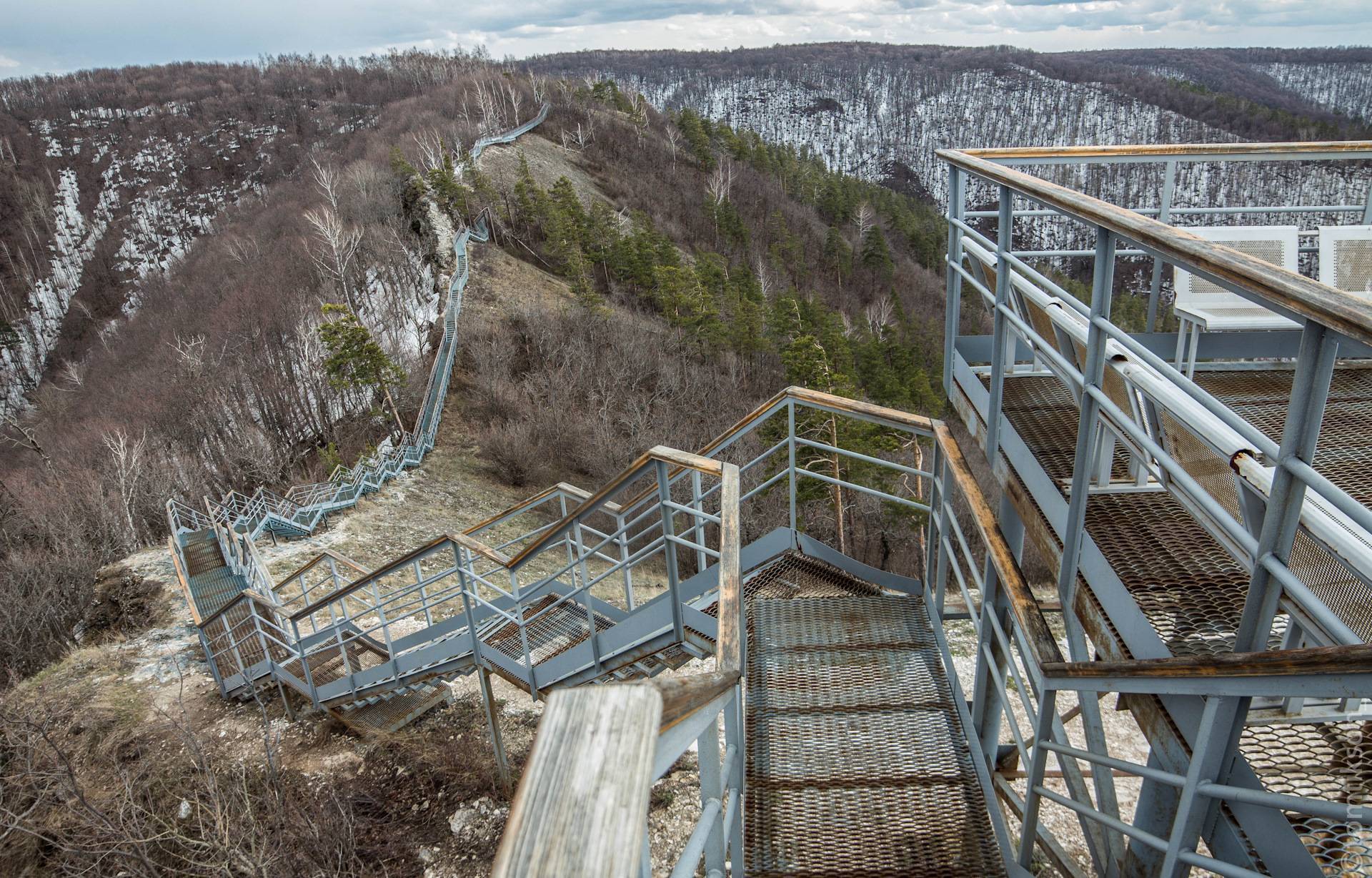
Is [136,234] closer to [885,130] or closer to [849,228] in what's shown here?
[849,228]

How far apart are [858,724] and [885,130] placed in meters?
162

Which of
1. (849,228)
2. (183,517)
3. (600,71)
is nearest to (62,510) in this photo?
(183,517)

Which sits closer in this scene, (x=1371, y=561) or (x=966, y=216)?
(x=1371, y=561)

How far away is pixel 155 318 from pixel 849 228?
53470mm

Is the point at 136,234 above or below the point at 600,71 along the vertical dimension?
below

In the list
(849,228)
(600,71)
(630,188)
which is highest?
(600,71)

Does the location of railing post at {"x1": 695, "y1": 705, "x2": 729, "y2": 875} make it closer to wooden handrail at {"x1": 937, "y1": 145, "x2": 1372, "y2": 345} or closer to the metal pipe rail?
the metal pipe rail

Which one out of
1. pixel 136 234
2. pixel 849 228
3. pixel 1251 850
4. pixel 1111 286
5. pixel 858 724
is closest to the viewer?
pixel 1251 850

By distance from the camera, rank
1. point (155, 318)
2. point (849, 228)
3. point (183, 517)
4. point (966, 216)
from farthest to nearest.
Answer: point (849, 228)
point (155, 318)
point (183, 517)
point (966, 216)

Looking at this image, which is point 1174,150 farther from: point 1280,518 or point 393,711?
point 393,711

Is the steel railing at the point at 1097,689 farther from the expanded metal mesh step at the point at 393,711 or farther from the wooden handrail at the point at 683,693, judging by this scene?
the expanded metal mesh step at the point at 393,711

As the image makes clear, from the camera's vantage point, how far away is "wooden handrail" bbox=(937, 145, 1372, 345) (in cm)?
123

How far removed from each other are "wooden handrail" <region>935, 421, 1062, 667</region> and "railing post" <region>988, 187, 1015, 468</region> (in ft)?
0.86

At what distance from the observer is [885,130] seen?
148 meters
